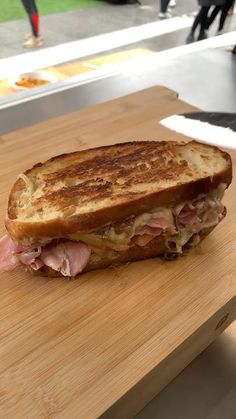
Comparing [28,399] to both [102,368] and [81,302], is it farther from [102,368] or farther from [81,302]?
[81,302]

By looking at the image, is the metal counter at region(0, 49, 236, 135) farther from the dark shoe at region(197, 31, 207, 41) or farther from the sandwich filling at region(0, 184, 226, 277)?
the sandwich filling at region(0, 184, 226, 277)

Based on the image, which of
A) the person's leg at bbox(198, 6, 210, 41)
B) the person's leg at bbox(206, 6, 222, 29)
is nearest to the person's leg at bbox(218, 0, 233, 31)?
the person's leg at bbox(206, 6, 222, 29)

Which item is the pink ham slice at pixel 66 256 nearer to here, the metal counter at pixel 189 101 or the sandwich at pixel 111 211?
the sandwich at pixel 111 211

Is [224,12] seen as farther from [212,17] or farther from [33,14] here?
[33,14]

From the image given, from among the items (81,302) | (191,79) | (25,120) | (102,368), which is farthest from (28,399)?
(191,79)

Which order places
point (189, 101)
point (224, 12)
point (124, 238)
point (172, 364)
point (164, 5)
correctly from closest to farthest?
point (172, 364) → point (124, 238) → point (189, 101) → point (164, 5) → point (224, 12)

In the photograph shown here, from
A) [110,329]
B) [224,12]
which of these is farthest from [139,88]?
[110,329]

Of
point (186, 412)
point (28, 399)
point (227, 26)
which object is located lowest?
point (186, 412)
